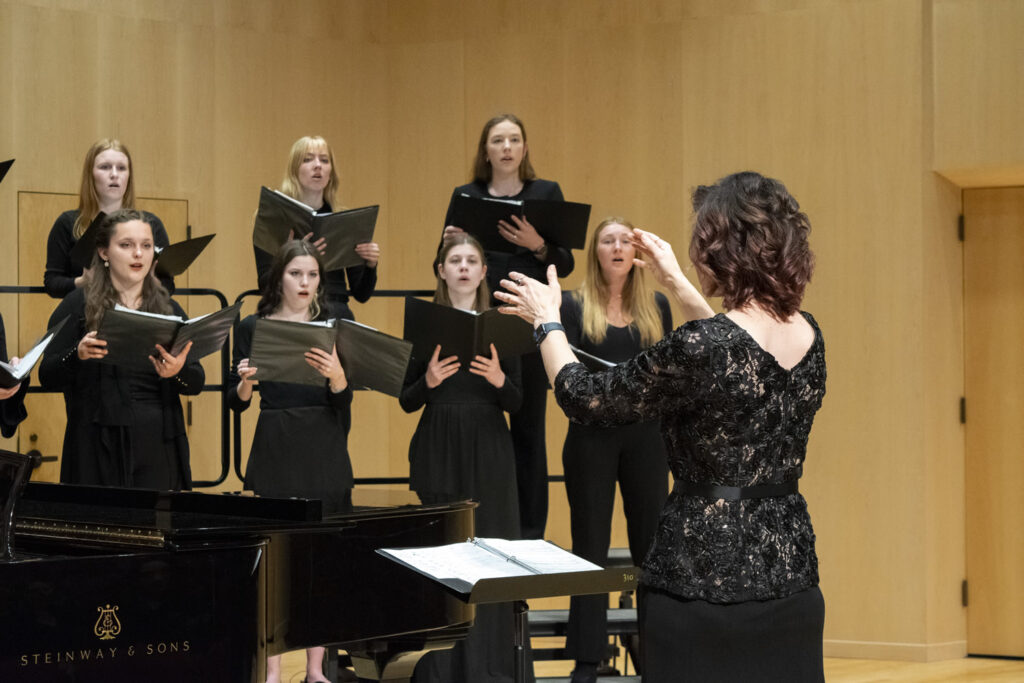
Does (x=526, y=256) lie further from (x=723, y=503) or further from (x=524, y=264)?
(x=723, y=503)

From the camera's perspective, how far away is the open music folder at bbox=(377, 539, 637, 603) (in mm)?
1918

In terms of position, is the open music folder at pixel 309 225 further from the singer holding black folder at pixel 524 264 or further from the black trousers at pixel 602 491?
the black trousers at pixel 602 491

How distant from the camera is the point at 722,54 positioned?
218 inches

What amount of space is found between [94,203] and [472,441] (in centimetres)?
140

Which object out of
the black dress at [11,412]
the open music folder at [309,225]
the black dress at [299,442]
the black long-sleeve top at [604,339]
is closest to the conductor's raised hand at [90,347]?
the black dress at [11,412]

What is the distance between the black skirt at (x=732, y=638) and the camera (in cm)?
187

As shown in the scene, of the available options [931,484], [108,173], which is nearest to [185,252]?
[108,173]

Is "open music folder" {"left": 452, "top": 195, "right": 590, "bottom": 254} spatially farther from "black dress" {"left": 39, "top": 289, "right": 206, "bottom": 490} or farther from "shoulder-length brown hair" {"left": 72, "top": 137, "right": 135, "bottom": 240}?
"shoulder-length brown hair" {"left": 72, "top": 137, "right": 135, "bottom": 240}

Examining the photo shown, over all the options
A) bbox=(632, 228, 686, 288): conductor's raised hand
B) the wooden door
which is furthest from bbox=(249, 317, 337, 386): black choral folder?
the wooden door

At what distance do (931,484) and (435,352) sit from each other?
2472 millimetres

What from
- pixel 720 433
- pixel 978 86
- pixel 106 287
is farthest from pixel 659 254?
pixel 978 86

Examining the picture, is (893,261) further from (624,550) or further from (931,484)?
(624,550)

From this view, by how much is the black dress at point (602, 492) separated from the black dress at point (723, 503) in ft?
6.45

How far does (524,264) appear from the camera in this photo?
4.12m
